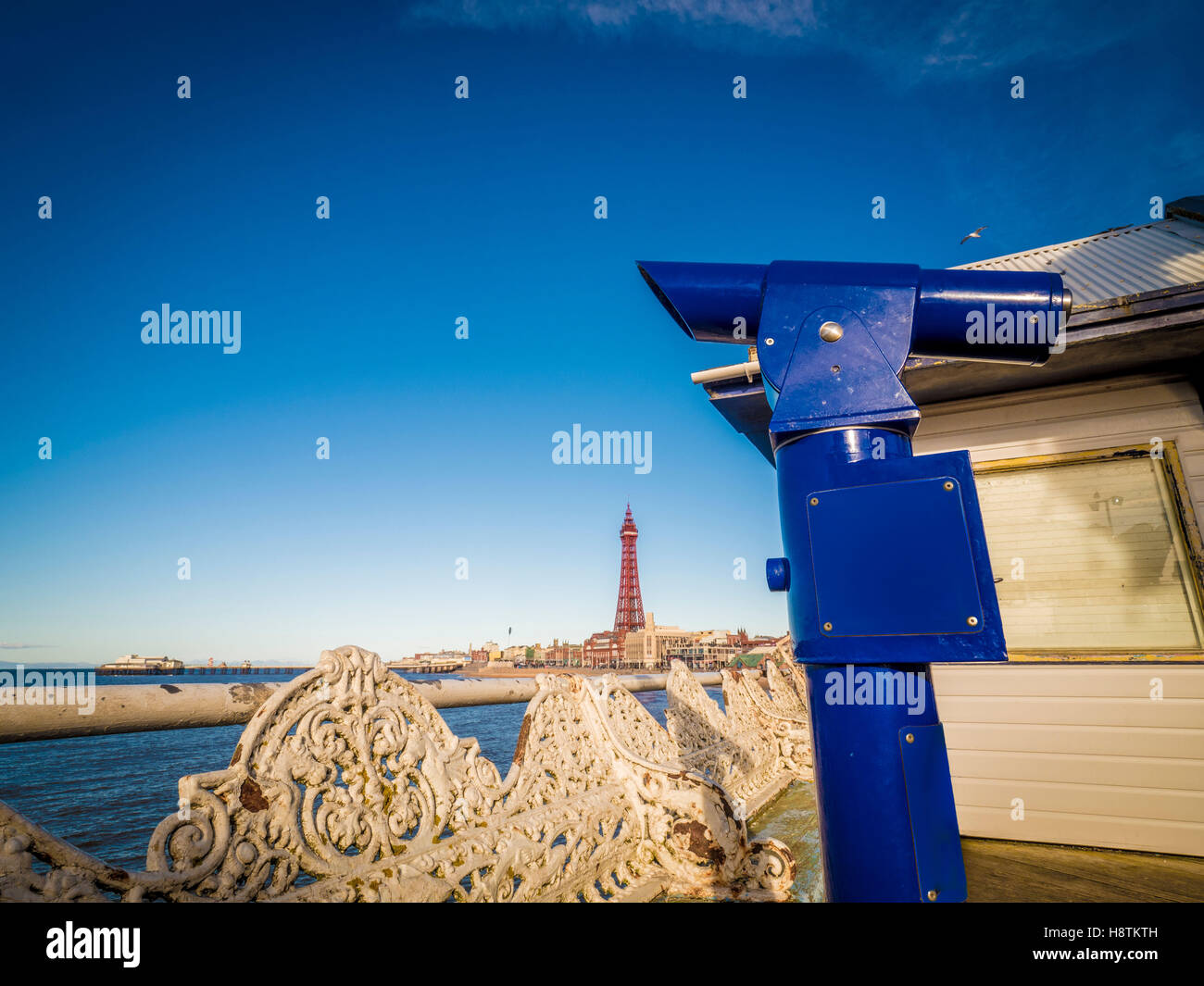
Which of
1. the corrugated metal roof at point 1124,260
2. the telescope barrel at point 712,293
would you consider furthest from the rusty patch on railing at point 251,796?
the corrugated metal roof at point 1124,260

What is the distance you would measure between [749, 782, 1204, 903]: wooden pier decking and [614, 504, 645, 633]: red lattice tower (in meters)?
97.0

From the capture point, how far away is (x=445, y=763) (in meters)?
2.06

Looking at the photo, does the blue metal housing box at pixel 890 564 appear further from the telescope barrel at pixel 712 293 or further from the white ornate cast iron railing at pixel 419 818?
the white ornate cast iron railing at pixel 419 818

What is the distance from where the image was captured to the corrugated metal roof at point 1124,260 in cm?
359

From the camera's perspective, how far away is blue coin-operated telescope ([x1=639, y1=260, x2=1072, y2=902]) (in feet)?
2.96

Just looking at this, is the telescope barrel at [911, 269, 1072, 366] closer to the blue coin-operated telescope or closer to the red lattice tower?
the blue coin-operated telescope

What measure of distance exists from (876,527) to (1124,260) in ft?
16.9

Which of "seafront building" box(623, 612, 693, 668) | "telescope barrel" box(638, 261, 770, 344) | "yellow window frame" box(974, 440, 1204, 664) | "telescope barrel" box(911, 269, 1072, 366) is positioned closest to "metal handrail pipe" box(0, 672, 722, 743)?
"telescope barrel" box(638, 261, 770, 344)

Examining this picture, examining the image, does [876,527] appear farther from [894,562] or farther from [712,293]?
[712,293]

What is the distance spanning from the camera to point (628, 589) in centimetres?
10088

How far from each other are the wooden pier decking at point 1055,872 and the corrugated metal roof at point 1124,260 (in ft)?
10.7

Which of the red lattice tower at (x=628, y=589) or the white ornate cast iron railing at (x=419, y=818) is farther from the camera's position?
the red lattice tower at (x=628, y=589)
